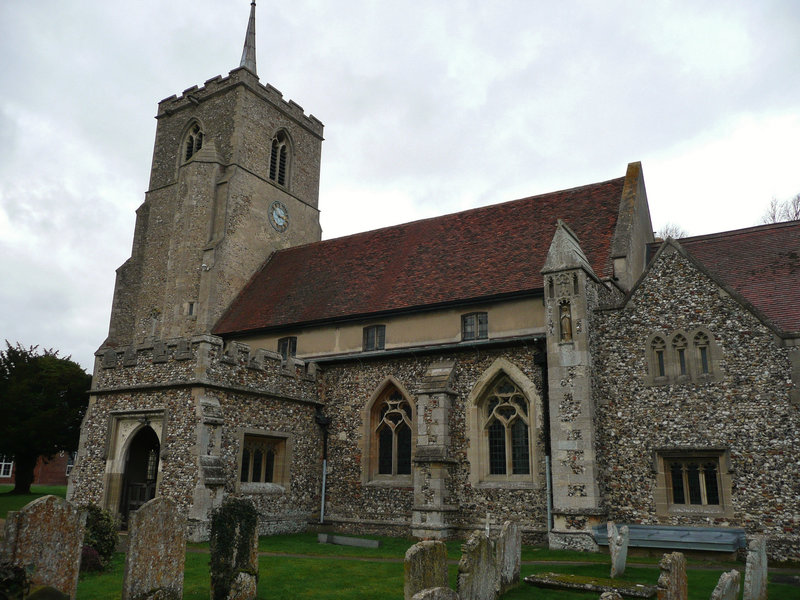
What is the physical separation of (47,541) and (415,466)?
1101 centimetres

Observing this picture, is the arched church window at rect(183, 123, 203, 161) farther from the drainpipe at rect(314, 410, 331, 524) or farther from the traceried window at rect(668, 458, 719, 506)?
the traceried window at rect(668, 458, 719, 506)

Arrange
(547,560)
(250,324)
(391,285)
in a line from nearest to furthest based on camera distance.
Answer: (547,560)
(391,285)
(250,324)

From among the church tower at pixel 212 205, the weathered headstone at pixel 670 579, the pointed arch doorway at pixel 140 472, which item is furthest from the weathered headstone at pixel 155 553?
the church tower at pixel 212 205

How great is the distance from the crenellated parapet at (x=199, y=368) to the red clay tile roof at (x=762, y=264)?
1184 centimetres

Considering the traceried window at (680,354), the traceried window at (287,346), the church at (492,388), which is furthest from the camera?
the traceried window at (287,346)

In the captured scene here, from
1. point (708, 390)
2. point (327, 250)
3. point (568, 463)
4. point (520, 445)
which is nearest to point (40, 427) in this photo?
point (327, 250)

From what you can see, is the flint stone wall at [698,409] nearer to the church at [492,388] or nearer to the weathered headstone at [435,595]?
the church at [492,388]

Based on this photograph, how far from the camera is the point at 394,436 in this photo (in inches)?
736

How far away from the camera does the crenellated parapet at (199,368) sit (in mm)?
16625

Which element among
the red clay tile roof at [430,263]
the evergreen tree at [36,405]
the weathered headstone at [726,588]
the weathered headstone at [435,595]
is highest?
the red clay tile roof at [430,263]

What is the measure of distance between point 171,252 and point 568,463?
18.6m

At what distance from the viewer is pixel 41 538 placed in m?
6.75

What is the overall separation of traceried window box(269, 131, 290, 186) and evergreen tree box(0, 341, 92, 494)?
1267 centimetres

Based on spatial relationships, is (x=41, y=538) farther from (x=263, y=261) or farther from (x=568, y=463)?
(x=263, y=261)
